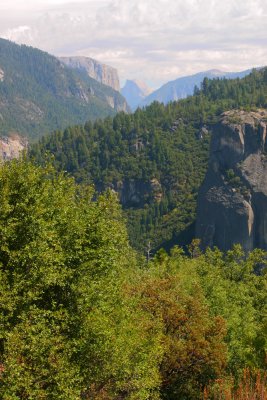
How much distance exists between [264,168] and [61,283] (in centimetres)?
12271

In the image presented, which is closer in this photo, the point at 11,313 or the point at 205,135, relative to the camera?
the point at 11,313

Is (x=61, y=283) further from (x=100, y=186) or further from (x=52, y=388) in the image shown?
(x=100, y=186)

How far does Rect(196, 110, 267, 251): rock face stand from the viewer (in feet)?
431

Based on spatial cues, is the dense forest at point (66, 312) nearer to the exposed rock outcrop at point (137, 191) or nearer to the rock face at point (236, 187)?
the rock face at point (236, 187)

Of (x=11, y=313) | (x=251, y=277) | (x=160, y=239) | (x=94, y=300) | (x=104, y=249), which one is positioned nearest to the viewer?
(x=11, y=313)

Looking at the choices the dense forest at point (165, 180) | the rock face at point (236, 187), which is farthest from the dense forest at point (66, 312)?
the dense forest at point (165, 180)

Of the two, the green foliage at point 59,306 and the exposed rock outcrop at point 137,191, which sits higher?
the green foliage at point 59,306

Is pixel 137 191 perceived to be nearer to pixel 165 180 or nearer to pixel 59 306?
pixel 165 180

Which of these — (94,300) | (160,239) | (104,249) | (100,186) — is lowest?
(160,239)

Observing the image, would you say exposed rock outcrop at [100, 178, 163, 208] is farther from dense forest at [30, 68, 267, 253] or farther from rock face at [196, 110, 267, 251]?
rock face at [196, 110, 267, 251]

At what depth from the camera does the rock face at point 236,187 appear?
431 ft

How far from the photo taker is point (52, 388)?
67.2ft

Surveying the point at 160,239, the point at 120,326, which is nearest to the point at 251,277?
the point at 120,326

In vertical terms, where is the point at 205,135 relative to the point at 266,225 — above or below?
above
